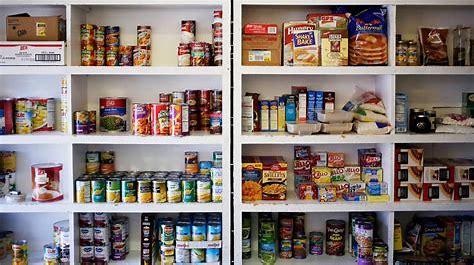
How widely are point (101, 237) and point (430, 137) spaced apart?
165 centimetres

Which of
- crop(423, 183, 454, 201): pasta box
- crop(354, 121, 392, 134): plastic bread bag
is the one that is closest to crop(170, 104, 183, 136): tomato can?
crop(354, 121, 392, 134): plastic bread bag

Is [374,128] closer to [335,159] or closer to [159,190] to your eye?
[335,159]

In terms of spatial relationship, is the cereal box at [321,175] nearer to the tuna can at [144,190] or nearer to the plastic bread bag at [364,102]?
the plastic bread bag at [364,102]

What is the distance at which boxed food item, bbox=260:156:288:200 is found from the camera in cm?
268

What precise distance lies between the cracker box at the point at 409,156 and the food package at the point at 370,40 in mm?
429

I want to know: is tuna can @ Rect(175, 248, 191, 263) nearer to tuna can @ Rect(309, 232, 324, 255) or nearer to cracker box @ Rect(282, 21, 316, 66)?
tuna can @ Rect(309, 232, 324, 255)

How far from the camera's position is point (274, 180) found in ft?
8.82

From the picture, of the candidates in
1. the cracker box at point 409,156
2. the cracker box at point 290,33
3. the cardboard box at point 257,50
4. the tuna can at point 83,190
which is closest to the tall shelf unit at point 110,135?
the tuna can at point 83,190

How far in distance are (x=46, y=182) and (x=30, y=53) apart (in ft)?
2.01

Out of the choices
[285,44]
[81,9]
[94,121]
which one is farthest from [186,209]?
[81,9]

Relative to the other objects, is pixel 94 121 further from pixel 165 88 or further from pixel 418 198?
pixel 418 198

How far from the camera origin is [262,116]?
2762mm

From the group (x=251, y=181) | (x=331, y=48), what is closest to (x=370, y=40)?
(x=331, y=48)

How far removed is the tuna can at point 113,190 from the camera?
2.65m
